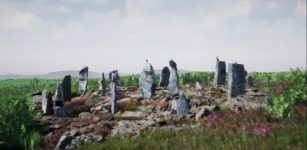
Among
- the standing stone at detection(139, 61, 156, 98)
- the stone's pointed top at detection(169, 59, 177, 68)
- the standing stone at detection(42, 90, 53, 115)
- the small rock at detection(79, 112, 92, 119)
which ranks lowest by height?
the small rock at detection(79, 112, 92, 119)

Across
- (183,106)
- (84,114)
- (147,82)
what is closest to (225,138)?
(183,106)

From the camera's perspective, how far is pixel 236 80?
26750mm

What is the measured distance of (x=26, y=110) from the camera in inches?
769

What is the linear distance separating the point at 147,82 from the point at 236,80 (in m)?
6.02

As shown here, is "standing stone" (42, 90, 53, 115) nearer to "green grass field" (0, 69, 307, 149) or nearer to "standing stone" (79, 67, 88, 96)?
"green grass field" (0, 69, 307, 149)

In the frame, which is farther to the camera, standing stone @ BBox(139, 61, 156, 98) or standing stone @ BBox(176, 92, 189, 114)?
standing stone @ BBox(139, 61, 156, 98)

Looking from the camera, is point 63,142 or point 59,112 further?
point 59,112

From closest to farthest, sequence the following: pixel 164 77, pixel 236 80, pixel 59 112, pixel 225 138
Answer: pixel 225 138 → pixel 59 112 → pixel 236 80 → pixel 164 77

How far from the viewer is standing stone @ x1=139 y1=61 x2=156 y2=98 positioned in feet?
95.0

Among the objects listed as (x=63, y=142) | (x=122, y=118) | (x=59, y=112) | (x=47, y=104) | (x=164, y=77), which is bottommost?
(x=63, y=142)

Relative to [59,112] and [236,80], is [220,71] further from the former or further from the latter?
[59,112]

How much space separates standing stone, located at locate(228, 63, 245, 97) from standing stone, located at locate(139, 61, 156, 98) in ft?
17.2

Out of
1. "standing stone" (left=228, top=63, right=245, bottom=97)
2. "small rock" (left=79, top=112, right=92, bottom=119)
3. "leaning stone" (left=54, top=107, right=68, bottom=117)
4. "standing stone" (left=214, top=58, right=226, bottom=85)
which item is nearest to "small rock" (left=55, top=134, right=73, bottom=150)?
"small rock" (left=79, top=112, right=92, bottom=119)

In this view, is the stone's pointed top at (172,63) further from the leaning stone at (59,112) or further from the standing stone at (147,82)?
the leaning stone at (59,112)
